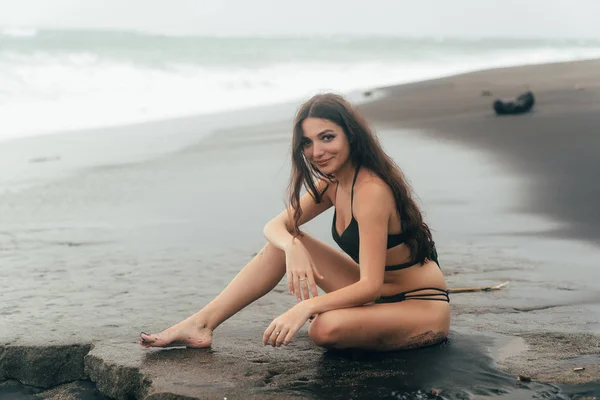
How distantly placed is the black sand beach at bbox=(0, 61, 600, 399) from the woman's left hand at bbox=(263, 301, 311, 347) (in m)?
0.15

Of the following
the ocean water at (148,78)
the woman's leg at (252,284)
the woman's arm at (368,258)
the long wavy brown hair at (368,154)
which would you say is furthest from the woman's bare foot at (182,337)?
the ocean water at (148,78)

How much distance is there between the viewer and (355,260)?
165 inches

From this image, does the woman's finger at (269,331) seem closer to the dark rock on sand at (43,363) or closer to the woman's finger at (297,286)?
the woman's finger at (297,286)

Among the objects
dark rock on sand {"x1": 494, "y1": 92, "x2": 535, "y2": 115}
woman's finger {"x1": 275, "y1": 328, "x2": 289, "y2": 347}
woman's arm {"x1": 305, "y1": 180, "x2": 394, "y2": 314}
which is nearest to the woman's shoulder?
woman's arm {"x1": 305, "y1": 180, "x2": 394, "y2": 314}

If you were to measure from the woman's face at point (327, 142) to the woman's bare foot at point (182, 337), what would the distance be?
93cm

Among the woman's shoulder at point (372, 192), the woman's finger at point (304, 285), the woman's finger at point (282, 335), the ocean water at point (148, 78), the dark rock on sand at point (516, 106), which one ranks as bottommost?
the woman's finger at point (282, 335)

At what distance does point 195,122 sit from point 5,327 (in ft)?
36.6

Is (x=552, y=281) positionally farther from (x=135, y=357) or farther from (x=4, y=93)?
(x=4, y=93)

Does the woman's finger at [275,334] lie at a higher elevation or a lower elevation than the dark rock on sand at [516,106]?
lower

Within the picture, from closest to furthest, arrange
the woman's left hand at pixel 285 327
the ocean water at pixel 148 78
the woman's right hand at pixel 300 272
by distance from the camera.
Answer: the woman's left hand at pixel 285 327 < the woman's right hand at pixel 300 272 < the ocean water at pixel 148 78

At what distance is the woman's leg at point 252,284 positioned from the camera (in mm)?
4070

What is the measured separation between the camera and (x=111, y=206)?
26.9 ft

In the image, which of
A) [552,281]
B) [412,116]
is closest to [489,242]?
[552,281]

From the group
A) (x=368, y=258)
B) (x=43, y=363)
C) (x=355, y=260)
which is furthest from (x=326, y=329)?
(x=43, y=363)
